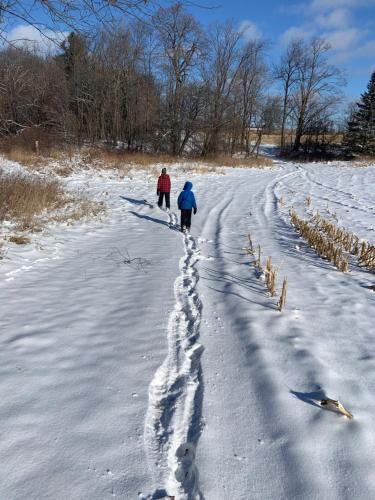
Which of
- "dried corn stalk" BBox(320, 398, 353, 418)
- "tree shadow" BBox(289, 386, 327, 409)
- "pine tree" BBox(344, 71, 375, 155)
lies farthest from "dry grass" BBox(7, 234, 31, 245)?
"pine tree" BBox(344, 71, 375, 155)

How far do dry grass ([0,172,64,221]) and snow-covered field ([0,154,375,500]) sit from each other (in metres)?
2.39

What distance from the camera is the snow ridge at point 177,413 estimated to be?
2.16m

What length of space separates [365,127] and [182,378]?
1763 inches

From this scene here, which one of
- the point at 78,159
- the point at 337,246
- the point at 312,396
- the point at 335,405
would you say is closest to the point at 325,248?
the point at 337,246

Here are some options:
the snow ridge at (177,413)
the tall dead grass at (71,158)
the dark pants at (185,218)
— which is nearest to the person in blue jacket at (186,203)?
the dark pants at (185,218)

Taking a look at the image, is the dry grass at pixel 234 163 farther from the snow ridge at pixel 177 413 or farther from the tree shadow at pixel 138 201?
the snow ridge at pixel 177 413

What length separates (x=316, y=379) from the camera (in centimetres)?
312

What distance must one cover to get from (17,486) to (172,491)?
0.93 meters

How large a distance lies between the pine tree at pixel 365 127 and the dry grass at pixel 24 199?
39375 millimetres

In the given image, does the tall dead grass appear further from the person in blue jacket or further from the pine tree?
the pine tree

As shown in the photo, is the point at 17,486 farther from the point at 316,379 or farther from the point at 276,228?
the point at 276,228

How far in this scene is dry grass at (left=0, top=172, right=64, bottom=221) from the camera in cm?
889

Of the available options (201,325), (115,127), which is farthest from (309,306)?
(115,127)

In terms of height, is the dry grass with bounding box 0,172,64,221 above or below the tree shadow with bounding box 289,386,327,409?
above
